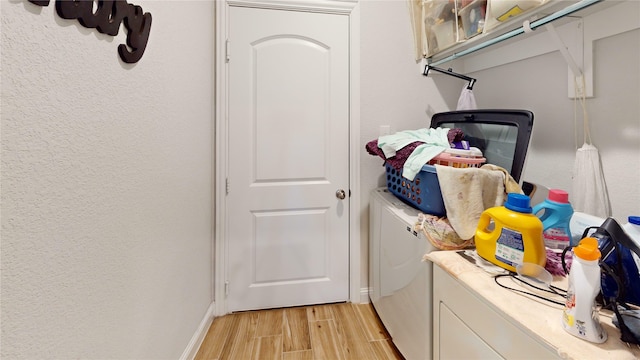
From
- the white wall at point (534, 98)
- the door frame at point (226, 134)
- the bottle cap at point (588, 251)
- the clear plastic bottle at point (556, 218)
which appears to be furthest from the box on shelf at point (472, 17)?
the bottle cap at point (588, 251)

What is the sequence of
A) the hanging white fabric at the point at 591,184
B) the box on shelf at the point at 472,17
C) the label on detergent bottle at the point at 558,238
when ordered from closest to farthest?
the label on detergent bottle at the point at 558,238, the hanging white fabric at the point at 591,184, the box on shelf at the point at 472,17

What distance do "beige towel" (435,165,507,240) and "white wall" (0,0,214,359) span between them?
1.18 m

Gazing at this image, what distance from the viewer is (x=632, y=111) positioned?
3.46 ft

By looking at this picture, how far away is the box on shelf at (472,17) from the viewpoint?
4.56 ft

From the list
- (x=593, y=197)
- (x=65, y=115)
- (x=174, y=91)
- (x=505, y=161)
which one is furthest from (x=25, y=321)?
(x=593, y=197)

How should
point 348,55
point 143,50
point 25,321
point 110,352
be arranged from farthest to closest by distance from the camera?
point 348,55, point 143,50, point 110,352, point 25,321

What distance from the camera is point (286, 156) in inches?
76.5

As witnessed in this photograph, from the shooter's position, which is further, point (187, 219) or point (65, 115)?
point (187, 219)

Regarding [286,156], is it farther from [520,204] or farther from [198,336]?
[520,204]

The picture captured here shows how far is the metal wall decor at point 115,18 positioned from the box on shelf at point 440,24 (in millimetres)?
1528

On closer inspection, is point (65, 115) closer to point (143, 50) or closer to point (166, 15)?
point (143, 50)

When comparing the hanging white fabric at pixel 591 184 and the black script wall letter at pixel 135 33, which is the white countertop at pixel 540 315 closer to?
the hanging white fabric at pixel 591 184

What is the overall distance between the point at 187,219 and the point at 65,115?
85 cm

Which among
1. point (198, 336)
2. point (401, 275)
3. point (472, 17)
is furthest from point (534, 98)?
point (198, 336)
